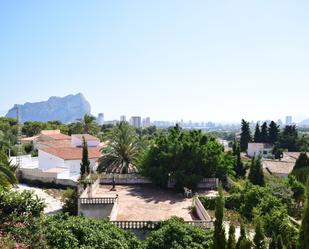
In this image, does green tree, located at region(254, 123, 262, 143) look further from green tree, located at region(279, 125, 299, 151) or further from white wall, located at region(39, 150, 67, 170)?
white wall, located at region(39, 150, 67, 170)

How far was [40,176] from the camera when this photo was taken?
1797 inches

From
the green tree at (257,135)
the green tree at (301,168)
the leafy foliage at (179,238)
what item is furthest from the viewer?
the green tree at (257,135)

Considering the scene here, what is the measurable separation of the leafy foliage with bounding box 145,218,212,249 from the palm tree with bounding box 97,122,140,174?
19113 millimetres

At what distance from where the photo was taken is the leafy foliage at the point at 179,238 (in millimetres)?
15055

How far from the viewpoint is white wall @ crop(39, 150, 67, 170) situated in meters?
48.4

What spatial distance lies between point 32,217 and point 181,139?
15.7 meters

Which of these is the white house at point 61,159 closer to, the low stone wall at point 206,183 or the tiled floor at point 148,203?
the tiled floor at point 148,203

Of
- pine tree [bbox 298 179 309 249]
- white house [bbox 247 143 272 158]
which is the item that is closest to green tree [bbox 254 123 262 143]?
white house [bbox 247 143 272 158]

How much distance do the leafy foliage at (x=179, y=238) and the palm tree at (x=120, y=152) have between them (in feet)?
62.7

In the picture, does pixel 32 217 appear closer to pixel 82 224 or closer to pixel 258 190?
pixel 82 224

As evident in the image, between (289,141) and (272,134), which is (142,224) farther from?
(272,134)

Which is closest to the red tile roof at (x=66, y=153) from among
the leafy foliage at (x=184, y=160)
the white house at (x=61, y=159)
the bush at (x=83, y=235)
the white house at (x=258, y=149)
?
the white house at (x=61, y=159)

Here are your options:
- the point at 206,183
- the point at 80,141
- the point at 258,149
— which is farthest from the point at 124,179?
the point at 258,149

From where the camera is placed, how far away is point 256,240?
48.6 ft
